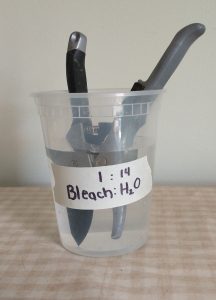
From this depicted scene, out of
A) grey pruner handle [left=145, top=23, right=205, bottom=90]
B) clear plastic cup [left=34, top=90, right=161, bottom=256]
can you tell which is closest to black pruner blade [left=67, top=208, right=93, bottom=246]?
clear plastic cup [left=34, top=90, right=161, bottom=256]

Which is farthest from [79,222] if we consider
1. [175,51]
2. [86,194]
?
[175,51]

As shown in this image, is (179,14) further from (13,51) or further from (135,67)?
(13,51)

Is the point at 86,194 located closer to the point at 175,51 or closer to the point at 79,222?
the point at 79,222

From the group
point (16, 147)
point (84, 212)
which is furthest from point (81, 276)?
point (16, 147)

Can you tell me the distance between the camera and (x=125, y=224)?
0.31 metres

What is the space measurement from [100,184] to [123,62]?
0.22 metres

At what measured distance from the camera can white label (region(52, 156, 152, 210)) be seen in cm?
28

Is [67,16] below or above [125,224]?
above

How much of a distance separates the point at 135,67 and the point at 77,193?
0.23 m

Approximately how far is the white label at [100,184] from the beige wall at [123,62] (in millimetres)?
190

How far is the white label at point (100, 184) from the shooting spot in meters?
0.28

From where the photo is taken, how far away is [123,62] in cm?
44

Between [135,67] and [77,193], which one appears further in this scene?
[135,67]

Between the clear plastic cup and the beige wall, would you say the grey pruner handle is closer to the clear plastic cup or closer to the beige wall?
the clear plastic cup
